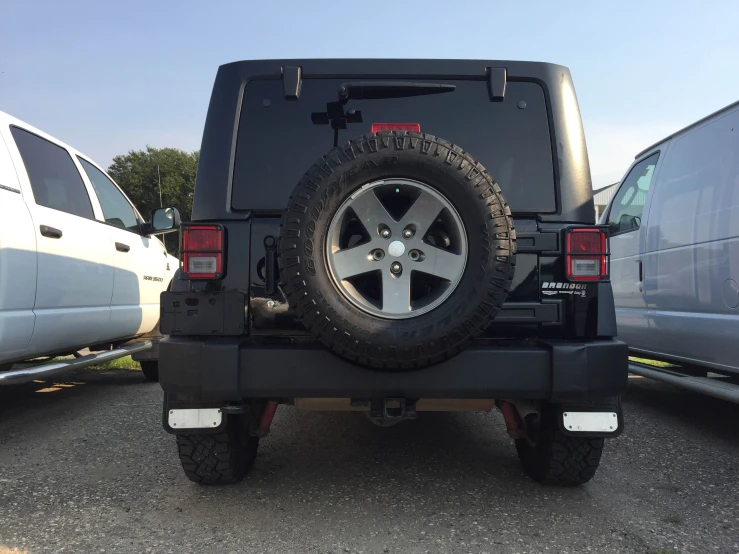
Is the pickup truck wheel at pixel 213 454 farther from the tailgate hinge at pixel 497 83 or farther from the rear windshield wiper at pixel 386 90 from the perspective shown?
the tailgate hinge at pixel 497 83

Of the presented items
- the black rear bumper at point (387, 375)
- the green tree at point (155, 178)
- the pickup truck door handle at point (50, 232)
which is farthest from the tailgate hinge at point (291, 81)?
the green tree at point (155, 178)

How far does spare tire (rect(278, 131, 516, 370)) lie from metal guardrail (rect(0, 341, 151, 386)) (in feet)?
7.07

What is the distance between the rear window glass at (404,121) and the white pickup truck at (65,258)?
179 centimetres

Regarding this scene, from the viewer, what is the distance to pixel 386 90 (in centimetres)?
266

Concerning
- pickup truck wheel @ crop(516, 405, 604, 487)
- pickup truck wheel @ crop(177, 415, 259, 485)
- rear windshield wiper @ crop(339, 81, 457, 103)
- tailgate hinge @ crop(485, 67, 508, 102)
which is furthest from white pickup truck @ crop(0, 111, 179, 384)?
pickup truck wheel @ crop(516, 405, 604, 487)

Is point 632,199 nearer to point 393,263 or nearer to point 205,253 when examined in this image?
point 393,263

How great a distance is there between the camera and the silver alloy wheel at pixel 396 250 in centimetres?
227

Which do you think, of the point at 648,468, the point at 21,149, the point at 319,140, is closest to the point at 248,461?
the point at 319,140

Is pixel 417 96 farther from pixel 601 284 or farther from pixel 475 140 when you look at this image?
pixel 601 284

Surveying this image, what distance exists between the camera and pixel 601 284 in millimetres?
2539

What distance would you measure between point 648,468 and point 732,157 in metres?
2.01

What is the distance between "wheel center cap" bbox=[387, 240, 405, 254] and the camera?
227 cm

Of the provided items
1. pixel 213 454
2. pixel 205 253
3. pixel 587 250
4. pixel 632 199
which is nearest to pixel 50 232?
pixel 205 253

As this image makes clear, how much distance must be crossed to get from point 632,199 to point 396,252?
3.44 m
